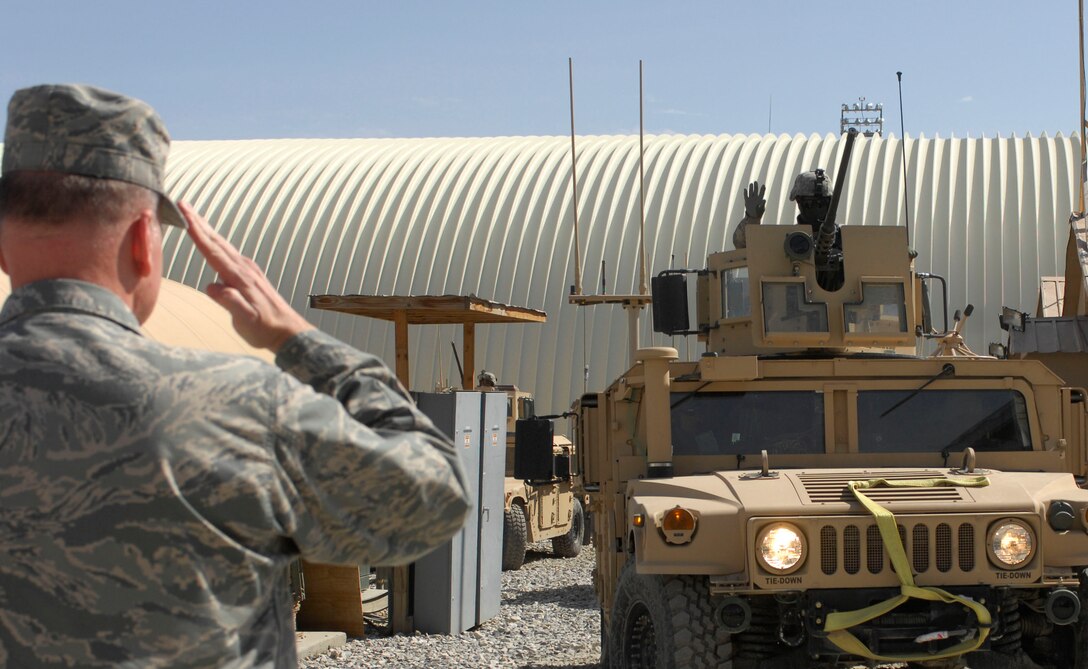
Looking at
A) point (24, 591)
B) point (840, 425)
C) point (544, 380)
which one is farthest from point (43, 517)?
point (544, 380)

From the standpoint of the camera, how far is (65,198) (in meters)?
2.03

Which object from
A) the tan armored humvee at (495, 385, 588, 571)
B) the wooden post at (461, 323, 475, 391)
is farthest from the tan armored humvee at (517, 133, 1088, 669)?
the tan armored humvee at (495, 385, 588, 571)

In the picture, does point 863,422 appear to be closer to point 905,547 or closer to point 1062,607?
point 905,547

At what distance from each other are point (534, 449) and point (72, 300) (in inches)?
222

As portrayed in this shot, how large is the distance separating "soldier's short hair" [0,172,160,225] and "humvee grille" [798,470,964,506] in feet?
14.8

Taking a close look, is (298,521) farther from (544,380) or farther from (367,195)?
(367,195)

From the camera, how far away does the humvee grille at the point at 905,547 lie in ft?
19.7

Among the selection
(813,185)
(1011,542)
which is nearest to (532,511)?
(813,185)

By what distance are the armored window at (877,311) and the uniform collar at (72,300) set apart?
623 centimetres

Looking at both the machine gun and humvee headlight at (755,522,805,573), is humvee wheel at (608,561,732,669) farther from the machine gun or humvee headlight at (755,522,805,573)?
the machine gun

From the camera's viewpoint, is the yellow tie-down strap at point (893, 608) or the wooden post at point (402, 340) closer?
the yellow tie-down strap at point (893, 608)

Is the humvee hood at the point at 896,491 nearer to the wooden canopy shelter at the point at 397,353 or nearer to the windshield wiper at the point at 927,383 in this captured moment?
the windshield wiper at the point at 927,383

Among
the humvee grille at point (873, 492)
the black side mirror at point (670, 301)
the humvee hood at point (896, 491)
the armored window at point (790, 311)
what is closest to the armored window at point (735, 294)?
the armored window at point (790, 311)

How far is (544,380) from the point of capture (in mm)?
20750
